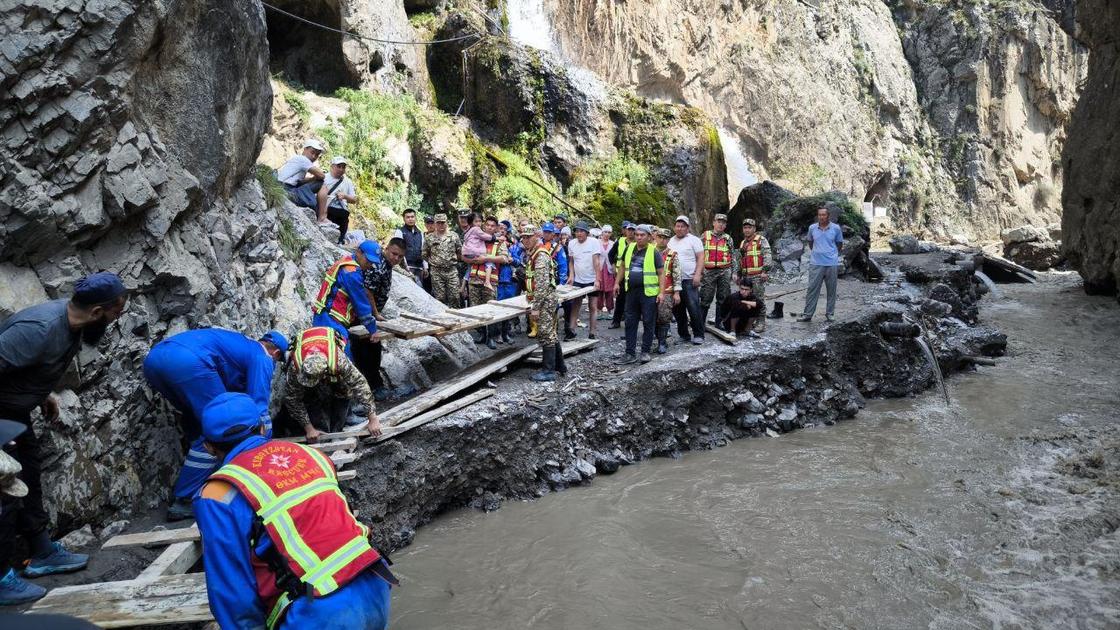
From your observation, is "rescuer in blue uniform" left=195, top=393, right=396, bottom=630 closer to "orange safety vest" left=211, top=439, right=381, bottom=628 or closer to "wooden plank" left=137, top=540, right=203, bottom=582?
"orange safety vest" left=211, top=439, right=381, bottom=628

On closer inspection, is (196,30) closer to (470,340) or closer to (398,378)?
(398,378)

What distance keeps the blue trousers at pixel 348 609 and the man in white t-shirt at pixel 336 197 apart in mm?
6859

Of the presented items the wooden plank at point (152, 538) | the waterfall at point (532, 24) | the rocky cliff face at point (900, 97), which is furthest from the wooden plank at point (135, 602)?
the rocky cliff face at point (900, 97)

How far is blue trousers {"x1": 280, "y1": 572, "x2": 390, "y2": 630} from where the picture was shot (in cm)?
254

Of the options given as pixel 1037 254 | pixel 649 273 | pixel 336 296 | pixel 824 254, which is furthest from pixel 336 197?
pixel 1037 254

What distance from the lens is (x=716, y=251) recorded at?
9.73m

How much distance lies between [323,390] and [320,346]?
603 mm

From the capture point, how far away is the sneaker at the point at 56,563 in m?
3.85

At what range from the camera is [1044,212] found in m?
41.3

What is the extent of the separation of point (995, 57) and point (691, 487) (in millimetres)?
42097

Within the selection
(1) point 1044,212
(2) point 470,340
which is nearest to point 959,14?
(1) point 1044,212

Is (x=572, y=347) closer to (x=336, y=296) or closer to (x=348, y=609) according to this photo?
(x=336, y=296)

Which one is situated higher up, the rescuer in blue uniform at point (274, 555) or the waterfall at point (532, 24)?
the waterfall at point (532, 24)

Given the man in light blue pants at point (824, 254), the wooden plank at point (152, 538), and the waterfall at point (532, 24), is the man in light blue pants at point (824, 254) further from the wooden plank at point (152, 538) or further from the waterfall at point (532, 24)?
the waterfall at point (532, 24)
